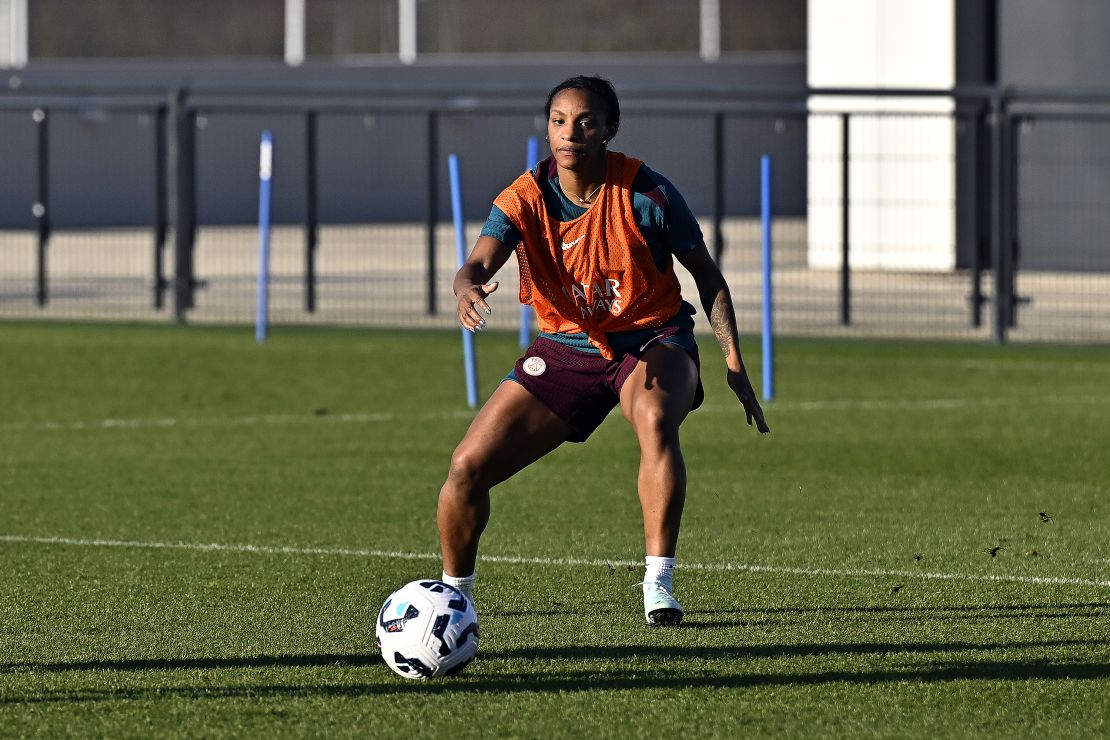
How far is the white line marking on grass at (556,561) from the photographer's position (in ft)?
26.3

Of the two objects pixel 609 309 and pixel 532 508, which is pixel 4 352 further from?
pixel 609 309

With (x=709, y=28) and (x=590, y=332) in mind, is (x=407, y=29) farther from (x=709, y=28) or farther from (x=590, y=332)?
(x=590, y=332)

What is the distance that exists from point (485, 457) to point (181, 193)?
1474 cm

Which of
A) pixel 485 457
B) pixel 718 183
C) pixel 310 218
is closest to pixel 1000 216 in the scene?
pixel 718 183

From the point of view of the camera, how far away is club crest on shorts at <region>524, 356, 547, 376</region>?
685cm

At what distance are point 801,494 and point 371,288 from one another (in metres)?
14.6

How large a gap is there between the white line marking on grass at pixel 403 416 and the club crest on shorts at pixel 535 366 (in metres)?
6.90

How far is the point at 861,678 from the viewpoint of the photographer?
6184 millimetres

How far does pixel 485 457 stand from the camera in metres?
6.70

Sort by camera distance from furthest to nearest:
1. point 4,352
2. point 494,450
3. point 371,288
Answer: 1. point 371,288
2. point 4,352
3. point 494,450

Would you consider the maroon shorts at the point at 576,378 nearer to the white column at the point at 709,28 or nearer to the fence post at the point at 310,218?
the fence post at the point at 310,218

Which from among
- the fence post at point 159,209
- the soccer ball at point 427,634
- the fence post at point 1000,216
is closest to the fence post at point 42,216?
the fence post at point 159,209

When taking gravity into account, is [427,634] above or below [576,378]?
below

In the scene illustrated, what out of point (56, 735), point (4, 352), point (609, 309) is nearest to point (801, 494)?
point (609, 309)
